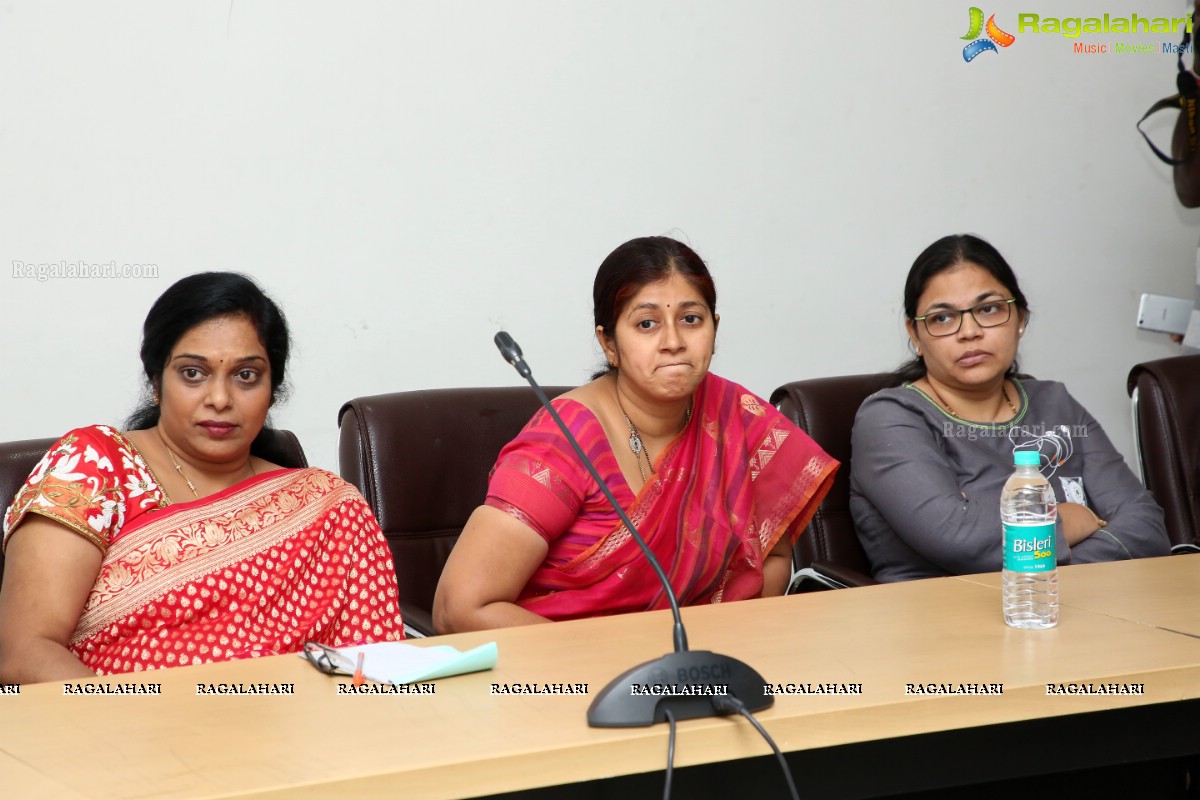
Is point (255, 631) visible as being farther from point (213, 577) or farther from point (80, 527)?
point (80, 527)

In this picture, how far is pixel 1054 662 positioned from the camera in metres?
1.36

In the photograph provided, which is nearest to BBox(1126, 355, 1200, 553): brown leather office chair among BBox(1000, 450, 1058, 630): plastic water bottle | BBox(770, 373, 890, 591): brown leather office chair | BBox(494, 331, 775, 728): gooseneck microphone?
BBox(770, 373, 890, 591): brown leather office chair

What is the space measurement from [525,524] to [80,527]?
2.16ft

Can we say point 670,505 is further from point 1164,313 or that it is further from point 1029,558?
point 1164,313

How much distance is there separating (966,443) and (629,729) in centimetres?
153

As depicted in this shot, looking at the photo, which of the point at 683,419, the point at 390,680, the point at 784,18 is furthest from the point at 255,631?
the point at 784,18

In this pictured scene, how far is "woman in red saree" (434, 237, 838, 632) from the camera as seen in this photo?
196cm

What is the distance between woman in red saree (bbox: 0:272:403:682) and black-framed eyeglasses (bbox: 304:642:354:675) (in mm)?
462

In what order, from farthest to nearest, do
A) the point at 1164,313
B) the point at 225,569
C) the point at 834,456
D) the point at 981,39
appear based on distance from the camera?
the point at 1164,313, the point at 981,39, the point at 834,456, the point at 225,569

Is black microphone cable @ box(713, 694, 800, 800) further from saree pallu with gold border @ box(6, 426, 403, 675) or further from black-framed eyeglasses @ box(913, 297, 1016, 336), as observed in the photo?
black-framed eyeglasses @ box(913, 297, 1016, 336)

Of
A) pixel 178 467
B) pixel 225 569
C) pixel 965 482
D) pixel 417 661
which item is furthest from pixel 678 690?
pixel 965 482

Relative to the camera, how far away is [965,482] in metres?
2.45

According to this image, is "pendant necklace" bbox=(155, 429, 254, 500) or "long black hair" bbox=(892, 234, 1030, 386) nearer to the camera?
"pendant necklace" bbox=(155, 429, 254, 500)

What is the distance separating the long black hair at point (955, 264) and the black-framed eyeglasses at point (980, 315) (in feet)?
0.14
